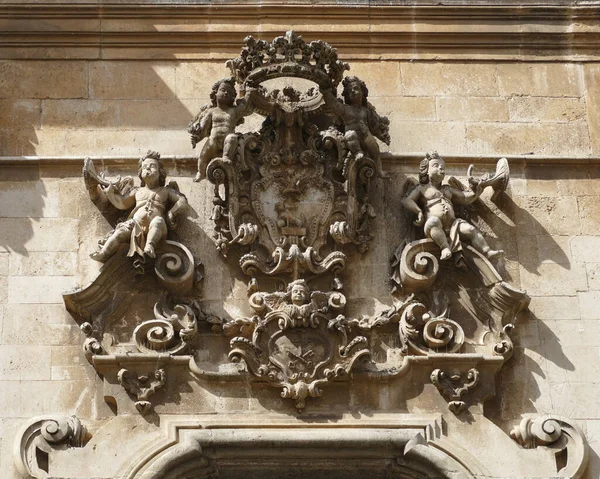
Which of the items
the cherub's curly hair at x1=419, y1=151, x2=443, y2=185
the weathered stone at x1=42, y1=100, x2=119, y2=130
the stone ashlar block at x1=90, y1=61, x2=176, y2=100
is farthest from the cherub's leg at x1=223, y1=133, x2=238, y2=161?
the cherub's curly hair at x1=419, y1=151, x2=443, y2=185

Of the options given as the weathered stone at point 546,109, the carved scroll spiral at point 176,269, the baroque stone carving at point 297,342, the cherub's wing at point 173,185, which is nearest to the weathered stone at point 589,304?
the weathered stone at point 546,109

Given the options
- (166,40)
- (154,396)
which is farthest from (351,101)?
(154,396)

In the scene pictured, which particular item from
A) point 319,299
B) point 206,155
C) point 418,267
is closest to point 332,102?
point 206,155

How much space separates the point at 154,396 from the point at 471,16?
14.8ft

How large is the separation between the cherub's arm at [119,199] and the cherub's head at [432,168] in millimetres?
2338

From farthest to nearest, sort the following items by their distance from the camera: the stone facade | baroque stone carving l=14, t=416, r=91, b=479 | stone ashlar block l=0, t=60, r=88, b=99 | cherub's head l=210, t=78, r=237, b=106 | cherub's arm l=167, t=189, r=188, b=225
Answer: stone ashlar block l=0, t=60, r=88, b=99
cherub's head l=210, t=78, r=237, b=106
cherub's arm l=167, t=189, r=188, b=225
the stone facade
baroque stone carving l=14, t=416, r=91, b=479

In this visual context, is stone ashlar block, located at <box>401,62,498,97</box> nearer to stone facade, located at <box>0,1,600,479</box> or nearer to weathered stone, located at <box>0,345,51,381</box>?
stone facade, located at <box>0,1,600,479</box>

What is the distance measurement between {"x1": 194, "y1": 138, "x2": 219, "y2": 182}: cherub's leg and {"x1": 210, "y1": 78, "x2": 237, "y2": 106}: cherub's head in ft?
1.14

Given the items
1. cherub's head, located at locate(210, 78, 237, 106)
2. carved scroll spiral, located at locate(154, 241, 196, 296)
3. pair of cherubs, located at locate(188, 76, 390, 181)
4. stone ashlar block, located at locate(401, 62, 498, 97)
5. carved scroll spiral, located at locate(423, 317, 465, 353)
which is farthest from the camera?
stone ashlar block, located at locate(401, 62, 498, 97)

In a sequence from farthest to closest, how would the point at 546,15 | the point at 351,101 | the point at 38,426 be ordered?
the point at 546,15
the point at 351,101
the point at 38,426

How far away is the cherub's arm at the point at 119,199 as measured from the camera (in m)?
15.7

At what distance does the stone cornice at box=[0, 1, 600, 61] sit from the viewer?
16828 millimetres

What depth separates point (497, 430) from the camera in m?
15.0

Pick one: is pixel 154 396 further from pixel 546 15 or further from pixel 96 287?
pixel 546 15
